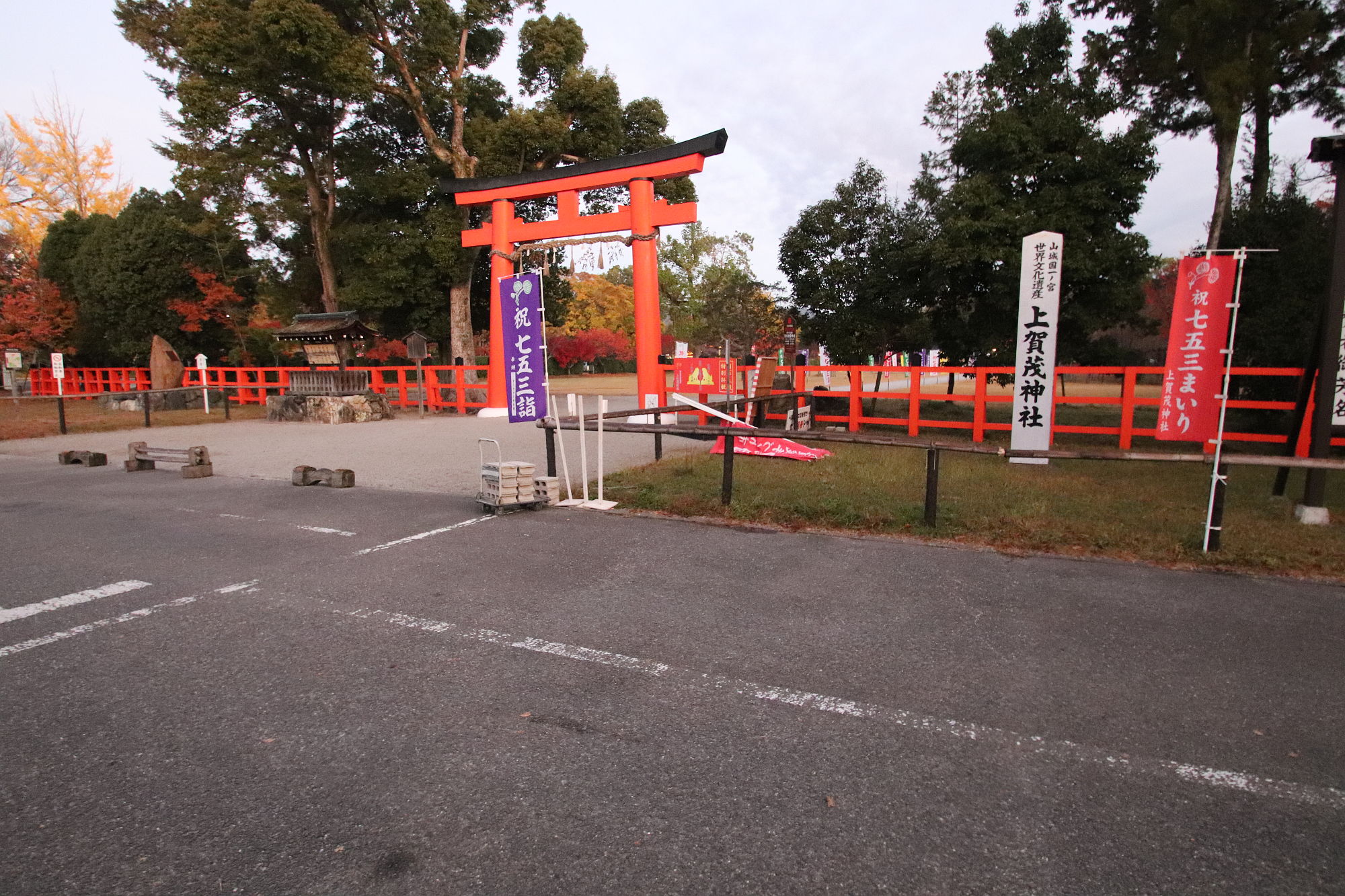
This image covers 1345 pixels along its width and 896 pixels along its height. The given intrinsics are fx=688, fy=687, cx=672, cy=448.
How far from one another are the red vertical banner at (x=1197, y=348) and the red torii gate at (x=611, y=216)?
9644mm

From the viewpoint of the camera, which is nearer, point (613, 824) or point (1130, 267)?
point (613, 824)

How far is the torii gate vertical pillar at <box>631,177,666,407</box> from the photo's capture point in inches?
600

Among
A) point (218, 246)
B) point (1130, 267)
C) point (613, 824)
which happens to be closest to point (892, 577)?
point (613, 824)

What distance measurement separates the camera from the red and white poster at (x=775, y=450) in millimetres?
9945

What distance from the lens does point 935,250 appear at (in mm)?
12836

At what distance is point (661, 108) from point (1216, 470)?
77.1 ft

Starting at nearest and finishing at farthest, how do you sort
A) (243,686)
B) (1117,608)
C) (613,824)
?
(613,824)
(243,686)
(1117,608)

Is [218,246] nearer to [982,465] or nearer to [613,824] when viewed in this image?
[982,465]

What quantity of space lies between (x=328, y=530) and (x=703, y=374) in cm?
1010

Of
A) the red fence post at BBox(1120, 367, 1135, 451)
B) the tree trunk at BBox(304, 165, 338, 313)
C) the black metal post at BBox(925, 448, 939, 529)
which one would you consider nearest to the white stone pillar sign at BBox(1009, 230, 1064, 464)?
the red fence post at BBox(1120, 367, 1135, 451)

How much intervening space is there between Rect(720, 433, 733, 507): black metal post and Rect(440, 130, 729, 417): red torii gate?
8.45 metres

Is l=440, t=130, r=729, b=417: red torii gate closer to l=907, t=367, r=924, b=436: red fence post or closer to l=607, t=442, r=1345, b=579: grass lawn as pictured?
l=907, t=367, r=924, b=436: red fence post

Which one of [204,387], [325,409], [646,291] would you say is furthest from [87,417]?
[646,291]

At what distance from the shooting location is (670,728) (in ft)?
9.36
